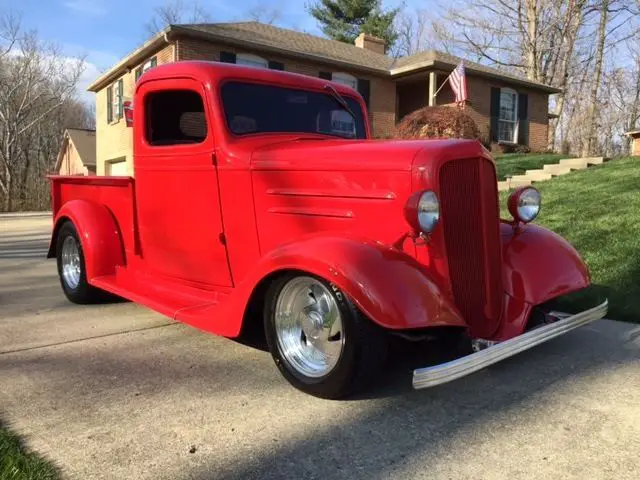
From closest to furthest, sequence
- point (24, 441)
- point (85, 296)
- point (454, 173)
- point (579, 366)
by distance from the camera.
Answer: point (24, 441), point (454, 173), point (579, 366), point (85, 296)

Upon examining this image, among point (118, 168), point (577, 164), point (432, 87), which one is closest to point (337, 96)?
point (577, 164)

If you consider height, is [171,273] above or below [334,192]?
below

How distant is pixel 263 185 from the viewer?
139 inches

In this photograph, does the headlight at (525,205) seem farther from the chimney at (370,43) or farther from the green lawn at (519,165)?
the chimney at (370,43)

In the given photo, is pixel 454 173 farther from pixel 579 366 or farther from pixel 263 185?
pixel 579 366

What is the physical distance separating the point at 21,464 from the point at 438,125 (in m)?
14.5

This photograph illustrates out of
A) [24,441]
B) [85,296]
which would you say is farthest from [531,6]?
[24,441]

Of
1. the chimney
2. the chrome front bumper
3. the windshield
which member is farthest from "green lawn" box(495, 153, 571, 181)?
the chrome front bumper

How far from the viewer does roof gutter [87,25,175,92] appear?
16047 mm

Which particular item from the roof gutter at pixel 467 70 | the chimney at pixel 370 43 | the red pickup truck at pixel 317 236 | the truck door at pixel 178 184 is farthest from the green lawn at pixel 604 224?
the chimney at pixel 370 43

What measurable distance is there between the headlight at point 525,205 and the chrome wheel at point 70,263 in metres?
3.79

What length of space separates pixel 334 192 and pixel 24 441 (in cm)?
194

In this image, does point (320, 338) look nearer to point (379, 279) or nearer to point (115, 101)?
point (379, 279)

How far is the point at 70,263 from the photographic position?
17.6 ft
